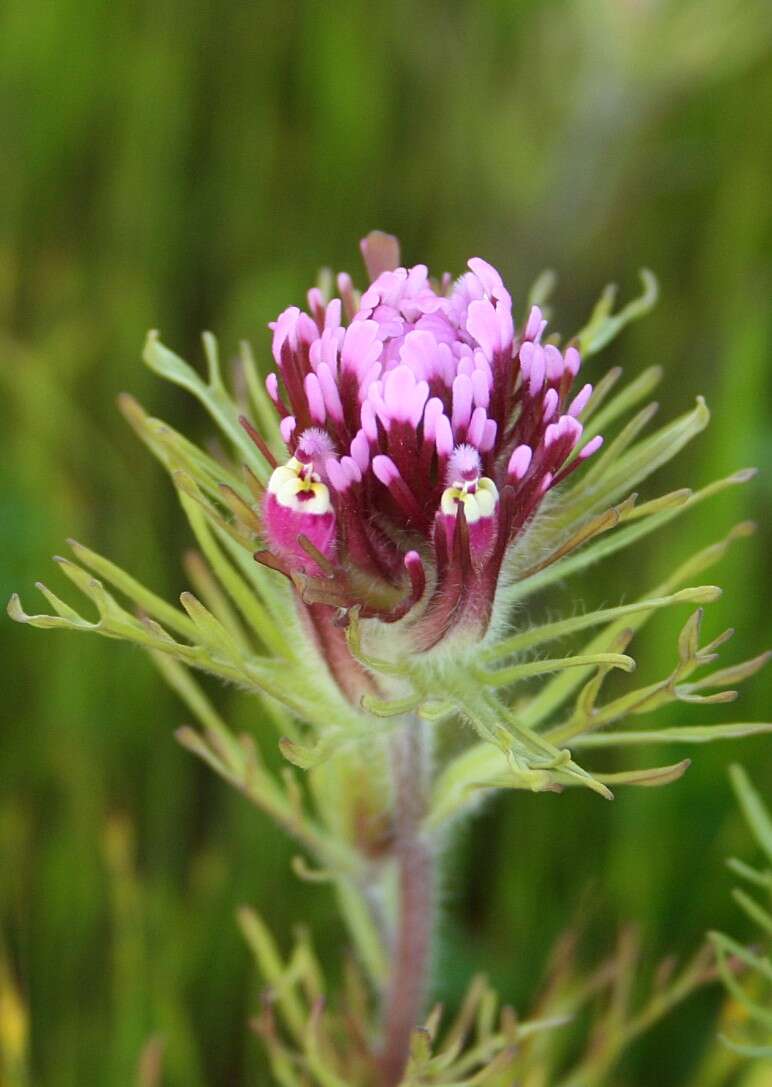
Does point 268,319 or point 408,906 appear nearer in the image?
point 408,906

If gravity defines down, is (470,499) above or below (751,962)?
above

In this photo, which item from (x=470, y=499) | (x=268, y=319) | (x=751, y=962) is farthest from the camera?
(x=268, y=319)

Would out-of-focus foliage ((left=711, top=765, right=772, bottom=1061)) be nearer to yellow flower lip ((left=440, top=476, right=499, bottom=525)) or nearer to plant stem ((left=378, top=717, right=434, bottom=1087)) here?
plant stem ((left=378, top=717, right=434, bottom=1087))

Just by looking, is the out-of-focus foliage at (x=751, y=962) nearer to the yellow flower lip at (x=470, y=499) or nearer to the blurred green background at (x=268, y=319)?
the blurred green background at (x=268, y=319)

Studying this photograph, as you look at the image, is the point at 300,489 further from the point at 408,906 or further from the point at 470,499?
the point at 408,906

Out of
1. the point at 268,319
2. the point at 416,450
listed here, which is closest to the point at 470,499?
the point at 416,450
